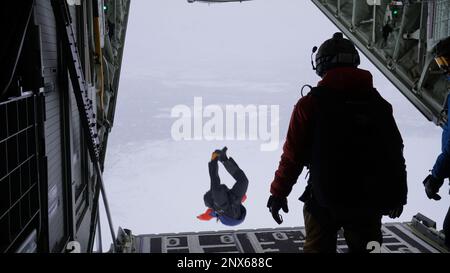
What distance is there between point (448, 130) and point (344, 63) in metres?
1.13

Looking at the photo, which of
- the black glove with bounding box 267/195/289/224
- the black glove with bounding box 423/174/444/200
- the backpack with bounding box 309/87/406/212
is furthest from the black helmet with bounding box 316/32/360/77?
the black glove with bounding box 423/174/444/200

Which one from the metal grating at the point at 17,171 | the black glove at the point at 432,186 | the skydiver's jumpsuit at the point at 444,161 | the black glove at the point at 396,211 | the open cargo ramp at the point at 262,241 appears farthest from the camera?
the open cargo ramp at the point at 262,241

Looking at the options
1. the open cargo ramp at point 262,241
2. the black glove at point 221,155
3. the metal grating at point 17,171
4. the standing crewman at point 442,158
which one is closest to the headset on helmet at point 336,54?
the standing crewman at point 442,158

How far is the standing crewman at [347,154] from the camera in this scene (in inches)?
84.5

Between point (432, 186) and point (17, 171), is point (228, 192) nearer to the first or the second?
point (432, 186)

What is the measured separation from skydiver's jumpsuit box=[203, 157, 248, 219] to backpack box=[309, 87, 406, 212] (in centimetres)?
410

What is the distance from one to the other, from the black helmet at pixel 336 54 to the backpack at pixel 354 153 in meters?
0.21

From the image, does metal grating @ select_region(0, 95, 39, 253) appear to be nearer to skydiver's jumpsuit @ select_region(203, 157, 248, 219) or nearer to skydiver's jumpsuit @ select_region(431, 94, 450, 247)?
skydiver's jumpsuit @ select_region(431, 94, 450, 247)

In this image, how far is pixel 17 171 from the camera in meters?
2.06

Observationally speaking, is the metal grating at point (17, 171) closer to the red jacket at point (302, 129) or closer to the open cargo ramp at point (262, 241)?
the red jacket at point (302, 129)

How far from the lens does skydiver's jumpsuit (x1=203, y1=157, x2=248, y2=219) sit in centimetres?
623

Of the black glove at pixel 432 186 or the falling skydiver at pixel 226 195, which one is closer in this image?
the black glove at pixel 432 186

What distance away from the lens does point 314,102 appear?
2205mm

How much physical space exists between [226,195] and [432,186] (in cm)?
355
